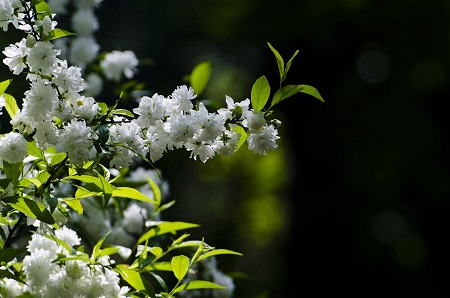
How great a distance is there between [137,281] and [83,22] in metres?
0.96

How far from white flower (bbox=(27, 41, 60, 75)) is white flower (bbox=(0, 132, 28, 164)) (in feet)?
0.30

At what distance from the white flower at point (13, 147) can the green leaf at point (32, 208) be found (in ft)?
0.17

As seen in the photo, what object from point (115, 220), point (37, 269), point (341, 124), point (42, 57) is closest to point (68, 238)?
point (37, 269)

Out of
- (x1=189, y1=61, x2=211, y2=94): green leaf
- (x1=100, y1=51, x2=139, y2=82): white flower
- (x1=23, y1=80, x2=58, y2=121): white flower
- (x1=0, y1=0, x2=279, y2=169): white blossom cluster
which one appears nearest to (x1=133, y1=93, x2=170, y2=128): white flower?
(x1=0, y1=0, x2=279, y2=169): white blossom cluster

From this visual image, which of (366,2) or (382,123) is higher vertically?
(366,2)

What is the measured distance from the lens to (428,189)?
638 centimetres

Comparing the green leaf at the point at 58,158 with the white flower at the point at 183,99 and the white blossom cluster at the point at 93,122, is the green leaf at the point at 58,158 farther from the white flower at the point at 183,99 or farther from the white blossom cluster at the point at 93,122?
the white flower at the point at 183,99

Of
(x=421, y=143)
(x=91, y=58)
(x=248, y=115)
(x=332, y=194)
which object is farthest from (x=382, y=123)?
(x=248, y=115)

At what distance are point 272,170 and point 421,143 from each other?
145 cm

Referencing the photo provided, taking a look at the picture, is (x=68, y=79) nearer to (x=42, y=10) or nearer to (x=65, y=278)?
(x=42, y=10)

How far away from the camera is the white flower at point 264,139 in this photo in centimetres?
101

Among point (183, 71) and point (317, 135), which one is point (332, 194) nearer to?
point (317, 135)

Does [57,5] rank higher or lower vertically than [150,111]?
higher

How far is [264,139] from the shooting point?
102 centimetres
